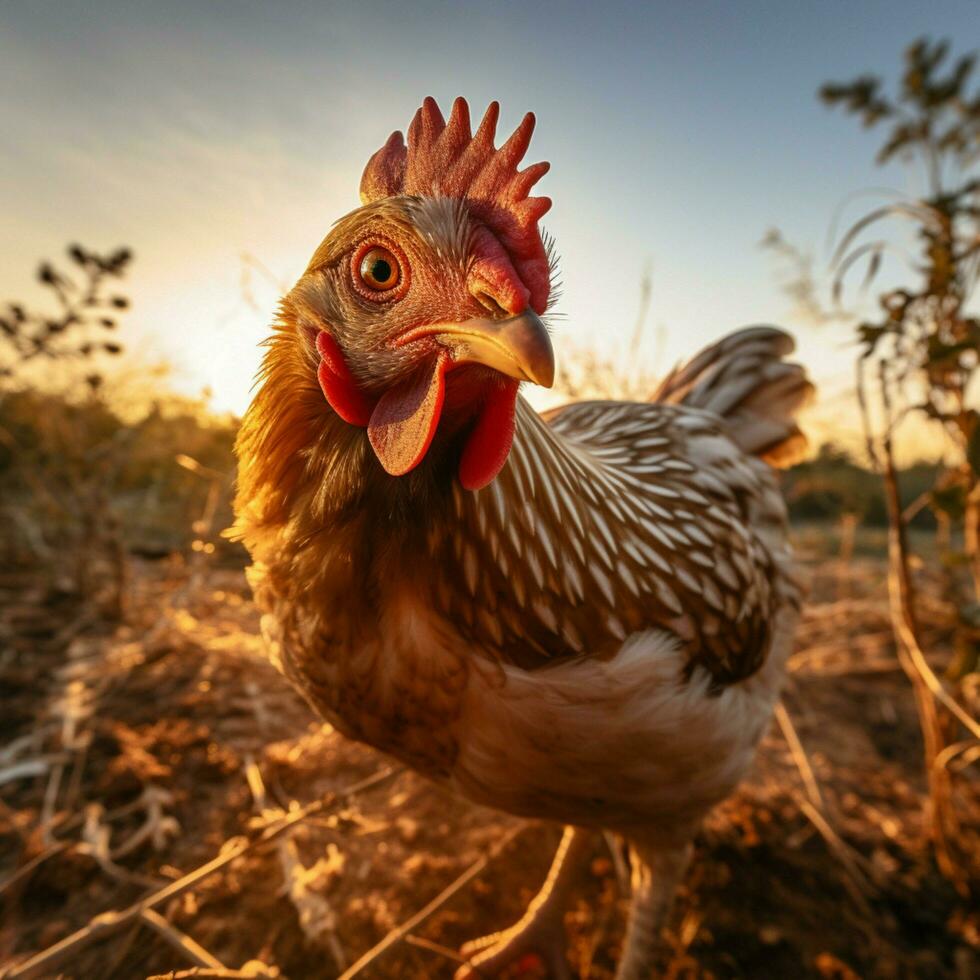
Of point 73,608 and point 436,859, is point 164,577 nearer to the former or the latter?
point 73,608

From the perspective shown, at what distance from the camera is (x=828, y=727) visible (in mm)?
3088

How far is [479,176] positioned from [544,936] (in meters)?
2.22

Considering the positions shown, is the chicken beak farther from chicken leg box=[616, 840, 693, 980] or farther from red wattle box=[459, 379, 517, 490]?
chicken leg box=[616, 840, 693, 980]

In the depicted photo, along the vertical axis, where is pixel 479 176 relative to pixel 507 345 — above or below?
above

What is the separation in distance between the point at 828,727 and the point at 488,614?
293cm

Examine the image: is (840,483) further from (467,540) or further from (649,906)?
(467,540)

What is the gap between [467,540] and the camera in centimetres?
104

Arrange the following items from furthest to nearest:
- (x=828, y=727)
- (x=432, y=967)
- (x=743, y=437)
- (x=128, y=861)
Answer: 1. (x=828, y=727)
2. (x=743, y=437)
3. (x=128, y=861)
4. (x=432, y=967)

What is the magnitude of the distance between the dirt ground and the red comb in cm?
139

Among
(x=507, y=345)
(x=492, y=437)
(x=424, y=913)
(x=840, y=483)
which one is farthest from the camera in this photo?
(x=840, y=483)

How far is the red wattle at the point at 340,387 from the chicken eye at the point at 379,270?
0.40 ft

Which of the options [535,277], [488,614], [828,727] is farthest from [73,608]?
[828,727]

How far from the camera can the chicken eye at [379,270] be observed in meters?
0.95

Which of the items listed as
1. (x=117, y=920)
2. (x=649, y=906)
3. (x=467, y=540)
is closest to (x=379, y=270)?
(x=467, y=540)
